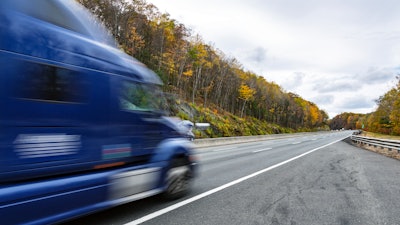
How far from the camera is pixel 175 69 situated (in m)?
52.4

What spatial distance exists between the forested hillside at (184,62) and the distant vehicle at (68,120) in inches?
456

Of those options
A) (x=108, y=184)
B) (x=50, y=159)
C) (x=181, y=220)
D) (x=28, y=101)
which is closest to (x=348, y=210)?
(x=181, y=220)

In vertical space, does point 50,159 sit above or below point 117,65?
below

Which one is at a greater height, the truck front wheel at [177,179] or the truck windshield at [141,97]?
the truck windshield at [141,97]

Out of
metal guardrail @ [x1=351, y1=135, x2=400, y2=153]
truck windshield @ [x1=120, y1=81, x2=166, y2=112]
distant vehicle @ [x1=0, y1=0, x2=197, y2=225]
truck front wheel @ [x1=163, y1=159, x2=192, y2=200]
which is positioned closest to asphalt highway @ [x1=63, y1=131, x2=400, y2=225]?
truck front wheel @ [x1=163, y1=159, x2=192, y2=200]

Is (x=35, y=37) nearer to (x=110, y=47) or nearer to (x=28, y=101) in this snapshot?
(x=28, y=101)

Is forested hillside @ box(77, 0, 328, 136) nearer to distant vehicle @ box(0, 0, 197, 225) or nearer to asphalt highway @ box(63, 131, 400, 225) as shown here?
asphalt highway @ box(63, 131, 400, 225)

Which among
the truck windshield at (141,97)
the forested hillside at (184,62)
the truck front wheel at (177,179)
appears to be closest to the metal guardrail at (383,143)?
the forested hillside at (184,62)

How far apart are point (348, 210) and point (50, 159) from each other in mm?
4761

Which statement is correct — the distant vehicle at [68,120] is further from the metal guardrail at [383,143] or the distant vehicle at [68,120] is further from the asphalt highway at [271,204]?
the metal guardrail at [383,143]

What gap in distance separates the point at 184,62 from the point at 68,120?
47930mm

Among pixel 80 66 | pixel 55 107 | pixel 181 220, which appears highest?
pixel 80 66

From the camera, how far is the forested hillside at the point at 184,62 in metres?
37.4

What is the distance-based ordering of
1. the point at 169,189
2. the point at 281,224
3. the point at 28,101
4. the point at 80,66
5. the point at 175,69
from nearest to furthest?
the point at 28,101 < the point at 80,66 < the point at 281,224 < the point at 169,189 < the point at 175,69
